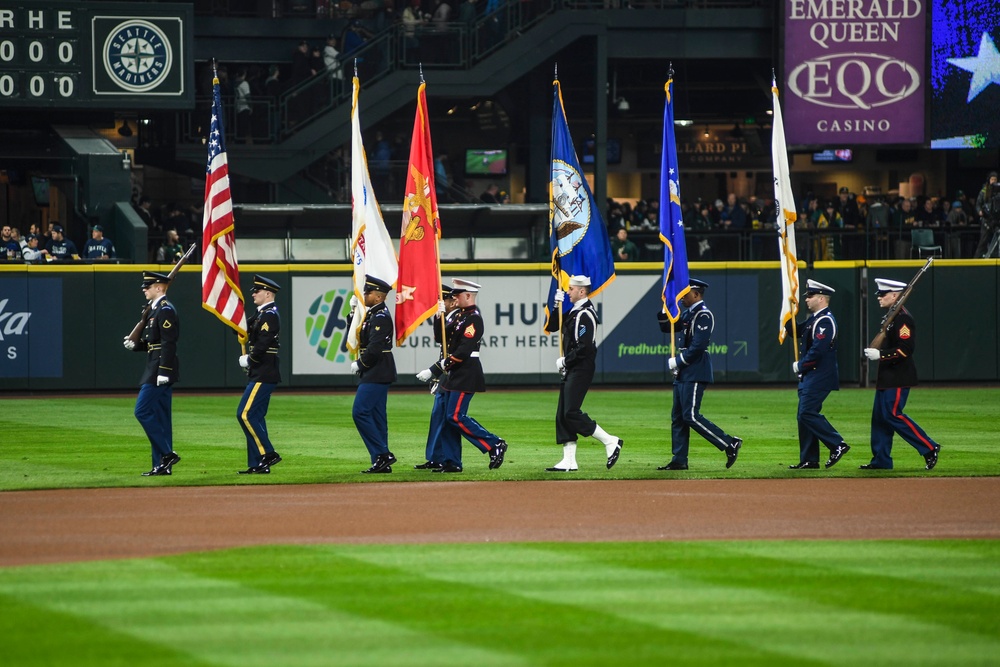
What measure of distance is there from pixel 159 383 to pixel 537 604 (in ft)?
22.6

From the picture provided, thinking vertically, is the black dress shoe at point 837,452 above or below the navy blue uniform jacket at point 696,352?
below

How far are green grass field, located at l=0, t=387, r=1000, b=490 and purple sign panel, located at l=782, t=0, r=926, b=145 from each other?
27.1ft

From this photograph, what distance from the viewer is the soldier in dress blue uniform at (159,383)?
46.0 ft

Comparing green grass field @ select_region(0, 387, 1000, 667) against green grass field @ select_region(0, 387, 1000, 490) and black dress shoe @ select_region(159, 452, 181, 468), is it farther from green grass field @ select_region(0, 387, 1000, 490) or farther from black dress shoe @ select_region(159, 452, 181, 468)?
black dress shoe @ select_region(159, 452, 181, 468)

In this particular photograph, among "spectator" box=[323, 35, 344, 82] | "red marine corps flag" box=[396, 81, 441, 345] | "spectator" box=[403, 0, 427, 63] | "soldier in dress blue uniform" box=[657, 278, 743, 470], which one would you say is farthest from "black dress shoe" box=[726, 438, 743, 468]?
"spectator" box=[403, 0, 427, 63]

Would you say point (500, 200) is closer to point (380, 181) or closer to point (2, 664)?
point (380, 181)

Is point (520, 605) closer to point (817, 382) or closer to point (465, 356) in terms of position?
point (465, 356)

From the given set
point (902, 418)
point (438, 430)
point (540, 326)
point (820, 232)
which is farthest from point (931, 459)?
point (820, 232)

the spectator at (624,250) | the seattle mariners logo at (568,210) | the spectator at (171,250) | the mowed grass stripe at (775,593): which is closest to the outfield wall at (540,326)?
the spectator at (624,250)

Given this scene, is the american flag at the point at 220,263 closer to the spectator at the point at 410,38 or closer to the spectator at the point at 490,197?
the spectator at the point at 410,38

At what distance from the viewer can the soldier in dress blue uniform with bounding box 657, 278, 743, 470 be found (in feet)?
47.2

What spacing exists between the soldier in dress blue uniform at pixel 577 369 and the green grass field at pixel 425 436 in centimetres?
43

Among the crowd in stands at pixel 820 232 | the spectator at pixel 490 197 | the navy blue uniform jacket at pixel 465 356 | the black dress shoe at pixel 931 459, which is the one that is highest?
the spectator at pixel 490 197

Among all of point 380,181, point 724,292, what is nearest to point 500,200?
point 380,181
